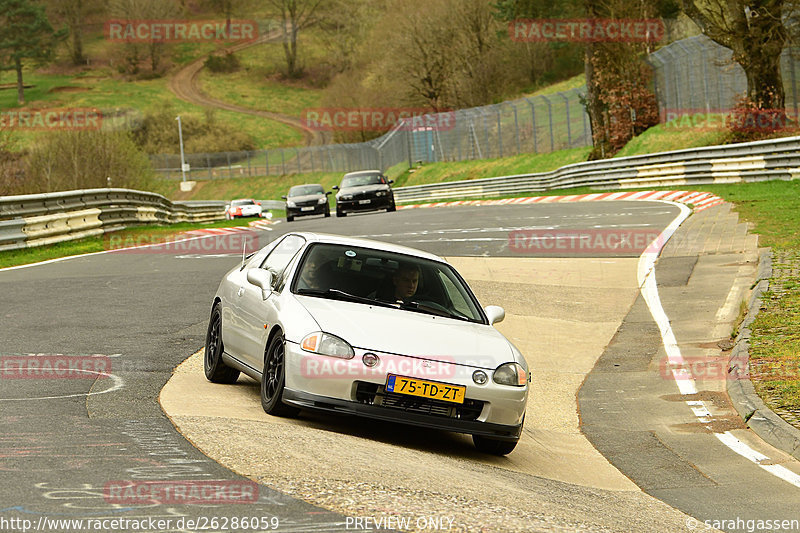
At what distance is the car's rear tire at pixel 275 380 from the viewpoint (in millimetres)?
7586

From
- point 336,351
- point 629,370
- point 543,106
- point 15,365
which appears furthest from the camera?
point 543,106

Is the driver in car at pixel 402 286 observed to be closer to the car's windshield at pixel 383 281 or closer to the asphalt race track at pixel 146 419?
the car's windshield at pixel 383 281

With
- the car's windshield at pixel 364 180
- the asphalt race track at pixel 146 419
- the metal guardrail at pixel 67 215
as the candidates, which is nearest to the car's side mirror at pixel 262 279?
the asphalt race track at pixel 146 419

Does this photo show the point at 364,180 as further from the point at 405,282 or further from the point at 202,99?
the point at 202,99

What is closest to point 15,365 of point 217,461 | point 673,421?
point 217,461

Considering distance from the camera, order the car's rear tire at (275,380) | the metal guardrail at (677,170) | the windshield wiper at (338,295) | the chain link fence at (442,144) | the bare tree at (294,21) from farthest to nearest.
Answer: the bare tree at (294,21), the chain link fence at (442,144), the metal guardrail at (677,170), the windshield wiper at (338,295), the car's rear tire at (275,380)

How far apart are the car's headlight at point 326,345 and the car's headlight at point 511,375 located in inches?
41.9

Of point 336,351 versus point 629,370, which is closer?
point 336,351

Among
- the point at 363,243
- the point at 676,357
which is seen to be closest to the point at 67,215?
the point at 676,357

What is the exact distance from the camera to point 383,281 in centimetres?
862

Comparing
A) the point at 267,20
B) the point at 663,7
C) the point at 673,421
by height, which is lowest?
the point at 673,421

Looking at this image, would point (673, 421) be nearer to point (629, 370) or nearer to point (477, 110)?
point (629, 370)

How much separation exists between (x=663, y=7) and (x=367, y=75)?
148 feet

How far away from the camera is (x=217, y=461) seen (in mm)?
5922
